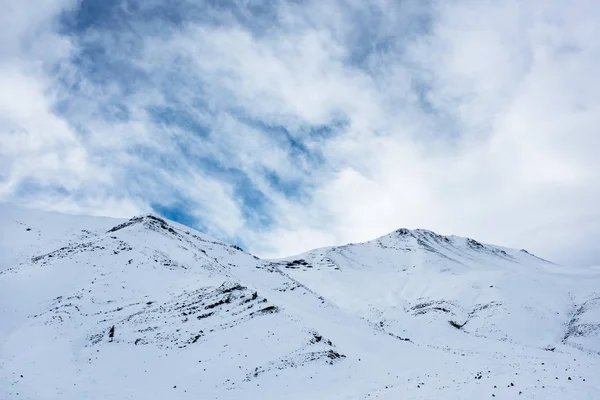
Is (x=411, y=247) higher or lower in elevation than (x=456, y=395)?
higher

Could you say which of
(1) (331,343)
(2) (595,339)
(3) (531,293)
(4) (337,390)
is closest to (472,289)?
(3) (531,293)

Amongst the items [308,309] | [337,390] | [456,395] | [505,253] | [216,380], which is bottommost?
[456,395]

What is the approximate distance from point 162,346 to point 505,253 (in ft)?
606

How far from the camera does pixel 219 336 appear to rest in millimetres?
36875

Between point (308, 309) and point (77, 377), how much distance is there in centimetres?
2900

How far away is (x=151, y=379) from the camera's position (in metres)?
30.3

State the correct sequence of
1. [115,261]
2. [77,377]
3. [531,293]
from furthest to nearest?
[531,293] → [115,261] → [77,377]

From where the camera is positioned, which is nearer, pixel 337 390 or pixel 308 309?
pixel 337 390

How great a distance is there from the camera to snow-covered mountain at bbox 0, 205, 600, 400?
89.1 ft

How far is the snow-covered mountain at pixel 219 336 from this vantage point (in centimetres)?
2717

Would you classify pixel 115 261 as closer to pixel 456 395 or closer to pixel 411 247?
pixel 456 395

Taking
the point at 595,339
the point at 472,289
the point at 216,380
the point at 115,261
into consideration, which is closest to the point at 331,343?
the point at 216,380

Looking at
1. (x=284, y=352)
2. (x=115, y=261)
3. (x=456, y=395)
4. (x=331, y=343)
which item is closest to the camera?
(x=456, y=395)

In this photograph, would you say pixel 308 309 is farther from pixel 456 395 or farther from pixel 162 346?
pixel 456 395
